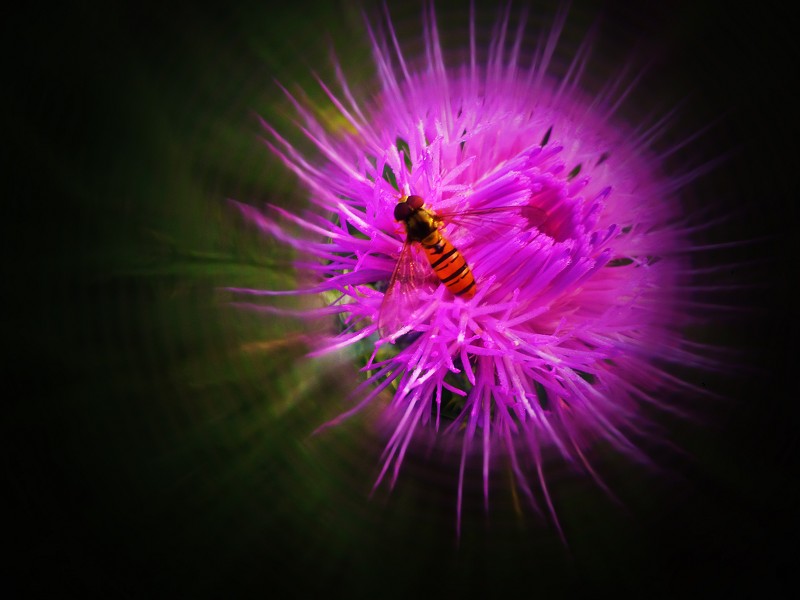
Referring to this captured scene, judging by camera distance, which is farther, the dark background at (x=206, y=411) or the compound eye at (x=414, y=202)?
the compound eye at (x=414, y=202)

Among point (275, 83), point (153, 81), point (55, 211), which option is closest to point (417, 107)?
point (275, 83)

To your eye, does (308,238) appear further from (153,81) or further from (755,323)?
(755,323)

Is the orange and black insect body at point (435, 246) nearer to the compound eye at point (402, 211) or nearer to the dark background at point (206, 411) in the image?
the compound eye at point (402, 211)

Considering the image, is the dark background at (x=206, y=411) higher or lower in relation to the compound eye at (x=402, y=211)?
lower

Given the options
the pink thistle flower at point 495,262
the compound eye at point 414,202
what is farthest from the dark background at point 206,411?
the compound eye at point 414,202

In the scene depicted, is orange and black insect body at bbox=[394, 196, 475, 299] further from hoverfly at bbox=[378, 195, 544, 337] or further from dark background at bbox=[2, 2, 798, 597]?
dark background at bbox=[2, 2, 798, 597]

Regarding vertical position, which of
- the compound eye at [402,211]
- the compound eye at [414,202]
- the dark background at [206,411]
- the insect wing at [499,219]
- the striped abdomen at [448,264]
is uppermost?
the insect wing at [499,219]

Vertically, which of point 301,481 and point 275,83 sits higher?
point 275,83
